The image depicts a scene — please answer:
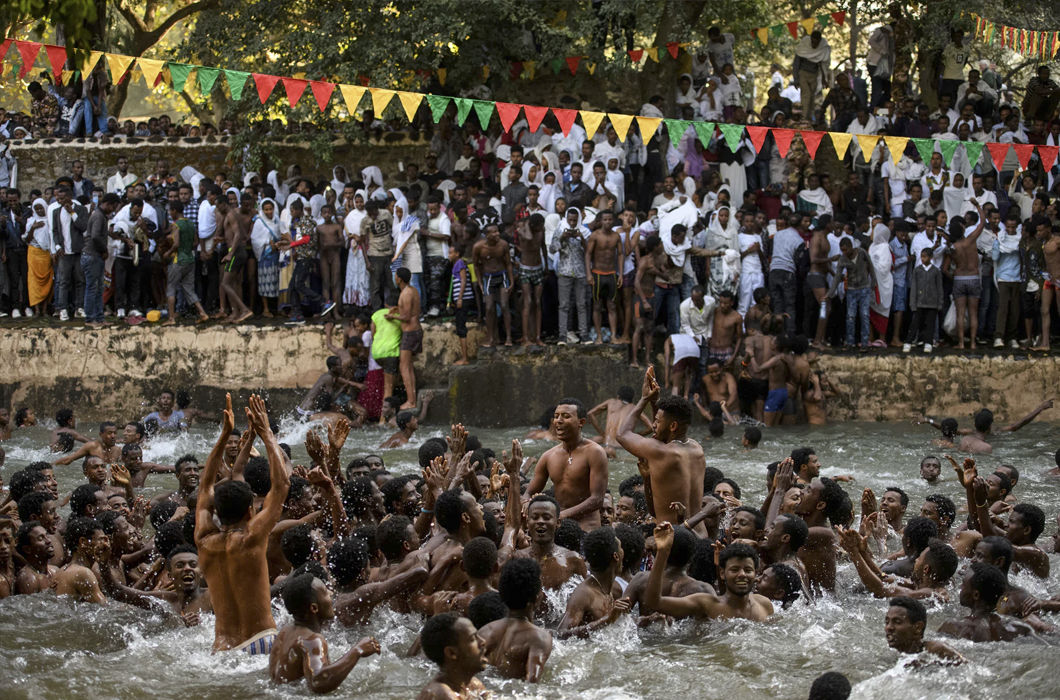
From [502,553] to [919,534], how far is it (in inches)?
120

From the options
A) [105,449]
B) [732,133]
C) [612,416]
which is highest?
[732,133]

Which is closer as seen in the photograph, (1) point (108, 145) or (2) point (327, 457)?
(2) point (327, 457)

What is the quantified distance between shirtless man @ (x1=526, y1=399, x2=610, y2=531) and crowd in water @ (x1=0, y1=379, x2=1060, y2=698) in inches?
0.6

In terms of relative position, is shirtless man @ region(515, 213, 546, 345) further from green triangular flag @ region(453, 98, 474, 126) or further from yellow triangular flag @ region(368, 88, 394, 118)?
yellow triangular flag @ region(368, 88, 394, 118)

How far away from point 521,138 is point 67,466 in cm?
816

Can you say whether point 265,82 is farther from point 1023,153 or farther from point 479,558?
point 479,558

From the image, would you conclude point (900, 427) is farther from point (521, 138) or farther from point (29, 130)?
point (29, 130)

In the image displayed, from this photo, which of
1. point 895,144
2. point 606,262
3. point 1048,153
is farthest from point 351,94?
point 1048,153

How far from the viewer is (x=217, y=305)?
19.3 meters

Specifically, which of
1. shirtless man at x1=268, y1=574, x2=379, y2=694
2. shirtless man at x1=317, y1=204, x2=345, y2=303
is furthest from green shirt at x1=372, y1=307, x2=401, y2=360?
shirtless man at x1=268, y1=574, x2=379, y2=694

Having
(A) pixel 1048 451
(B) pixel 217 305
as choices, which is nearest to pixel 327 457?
(A) pixel 1048 451

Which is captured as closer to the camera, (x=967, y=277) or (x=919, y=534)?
(x=919, y=534)

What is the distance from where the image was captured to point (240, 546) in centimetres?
722

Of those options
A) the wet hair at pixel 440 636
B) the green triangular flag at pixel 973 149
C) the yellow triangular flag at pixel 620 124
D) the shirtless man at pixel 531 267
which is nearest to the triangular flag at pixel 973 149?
the green triangular flag at pixel 973 149
